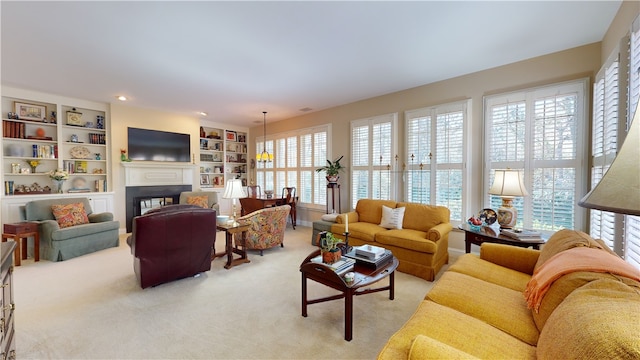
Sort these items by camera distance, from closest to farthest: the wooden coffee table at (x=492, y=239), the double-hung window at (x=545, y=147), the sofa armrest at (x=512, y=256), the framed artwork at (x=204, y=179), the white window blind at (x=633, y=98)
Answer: the white window blind at (x=633, y=98)
the sofa armrest at (x=512, y=256)
the wooden coffee table at (x=492, y=239)
the double-hung window at (x=545, y=147)
the framed artwork at (x=204, y=179)

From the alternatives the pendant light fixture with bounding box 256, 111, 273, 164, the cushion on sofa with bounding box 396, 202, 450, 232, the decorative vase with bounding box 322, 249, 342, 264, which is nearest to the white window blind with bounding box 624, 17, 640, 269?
the cushion on sofa with bounding box 396, 202, 450, 232

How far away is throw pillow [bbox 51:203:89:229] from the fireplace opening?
1166 millimetres

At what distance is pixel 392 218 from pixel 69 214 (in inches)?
205

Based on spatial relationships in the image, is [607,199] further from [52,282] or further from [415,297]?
[52,282]

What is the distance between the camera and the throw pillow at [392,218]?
12.6ft

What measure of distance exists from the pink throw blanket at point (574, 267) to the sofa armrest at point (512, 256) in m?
0.63

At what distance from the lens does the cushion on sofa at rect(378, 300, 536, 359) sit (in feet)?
3.92

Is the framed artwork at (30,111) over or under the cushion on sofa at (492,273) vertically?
over

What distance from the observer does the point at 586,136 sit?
298 cm

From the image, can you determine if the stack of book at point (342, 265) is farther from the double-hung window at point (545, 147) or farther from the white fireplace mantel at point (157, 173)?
the white fireplace mantel at point (157, 173)

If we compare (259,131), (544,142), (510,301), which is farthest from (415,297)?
(259,131)

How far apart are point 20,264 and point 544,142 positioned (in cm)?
731

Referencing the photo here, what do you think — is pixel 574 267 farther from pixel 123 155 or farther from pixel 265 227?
pixel 123 155

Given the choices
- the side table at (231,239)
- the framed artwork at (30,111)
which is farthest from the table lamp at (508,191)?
the framed artwork at (30,111)
